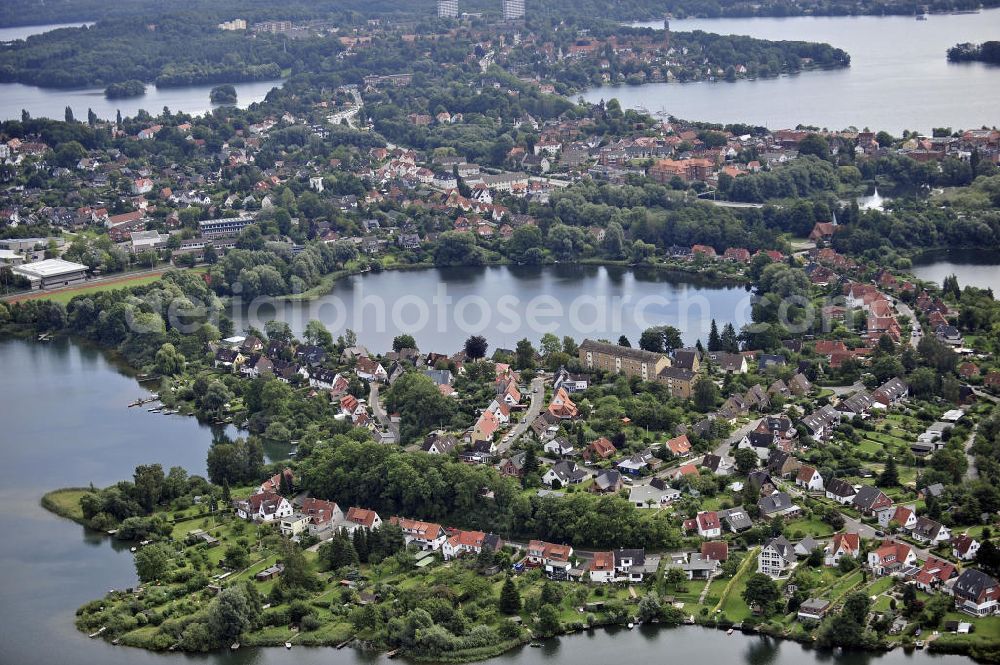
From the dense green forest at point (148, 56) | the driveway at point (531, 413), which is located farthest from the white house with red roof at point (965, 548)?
the dense green forest at point (148, 56)

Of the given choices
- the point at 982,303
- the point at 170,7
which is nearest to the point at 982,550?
the point at 982,303

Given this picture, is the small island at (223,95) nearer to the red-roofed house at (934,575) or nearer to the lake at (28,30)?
the lake at (28,30)

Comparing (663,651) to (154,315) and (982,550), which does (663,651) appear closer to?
(982,550)

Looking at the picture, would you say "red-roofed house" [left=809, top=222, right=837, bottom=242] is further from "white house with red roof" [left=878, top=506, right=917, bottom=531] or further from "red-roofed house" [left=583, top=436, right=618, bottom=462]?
"white house with red roof" [left=878, top=506, right=917, bottom=531]

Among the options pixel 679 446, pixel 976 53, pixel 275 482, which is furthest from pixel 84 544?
pixel 976 53

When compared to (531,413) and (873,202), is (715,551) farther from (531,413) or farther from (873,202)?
(873,202)
